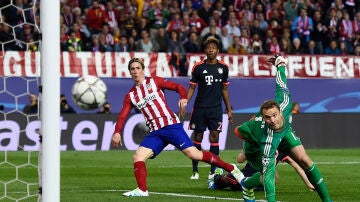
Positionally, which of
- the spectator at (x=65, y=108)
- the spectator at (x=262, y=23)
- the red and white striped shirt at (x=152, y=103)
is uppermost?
the spectator at (x=262, y=23)

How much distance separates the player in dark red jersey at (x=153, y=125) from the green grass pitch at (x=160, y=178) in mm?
413

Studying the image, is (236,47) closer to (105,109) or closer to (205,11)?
(205,11)

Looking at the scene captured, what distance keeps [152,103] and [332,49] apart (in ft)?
51.8

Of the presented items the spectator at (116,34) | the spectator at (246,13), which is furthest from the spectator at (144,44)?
the spectator at (246,13)

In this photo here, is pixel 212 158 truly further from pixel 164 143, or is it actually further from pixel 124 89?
pixel 124 89

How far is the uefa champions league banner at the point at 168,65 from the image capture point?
22469 millimetres

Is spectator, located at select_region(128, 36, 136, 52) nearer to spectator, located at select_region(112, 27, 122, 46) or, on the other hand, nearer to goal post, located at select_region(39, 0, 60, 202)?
spectator, located at select_region(112, 27, 122, 46)

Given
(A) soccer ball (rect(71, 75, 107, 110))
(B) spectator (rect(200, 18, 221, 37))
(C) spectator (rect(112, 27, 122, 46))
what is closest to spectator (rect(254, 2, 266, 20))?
(B) spectator (rect(200, 18, 221, 37))

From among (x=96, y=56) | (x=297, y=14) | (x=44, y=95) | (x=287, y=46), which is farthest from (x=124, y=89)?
(x=44, y=95)

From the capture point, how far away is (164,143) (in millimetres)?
11992

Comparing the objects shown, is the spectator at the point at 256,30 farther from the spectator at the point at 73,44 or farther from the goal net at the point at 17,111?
Answer: the goal net at the point at 17,111

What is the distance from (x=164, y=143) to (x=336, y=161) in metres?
7.30

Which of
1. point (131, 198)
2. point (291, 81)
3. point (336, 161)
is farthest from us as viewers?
point (291, 81)

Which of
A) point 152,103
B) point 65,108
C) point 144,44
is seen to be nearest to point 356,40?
point 144,44
